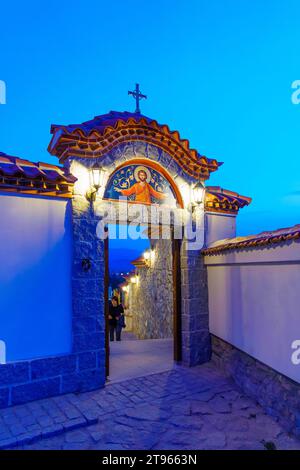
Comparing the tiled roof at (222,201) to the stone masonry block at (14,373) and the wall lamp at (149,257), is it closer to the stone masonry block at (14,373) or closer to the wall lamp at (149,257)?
the stone masonry block at (14,373)

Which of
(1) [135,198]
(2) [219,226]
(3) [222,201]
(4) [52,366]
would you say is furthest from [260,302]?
(4) [52,366]

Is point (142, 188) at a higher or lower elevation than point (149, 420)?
higher

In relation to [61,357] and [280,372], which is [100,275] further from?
[280,372]

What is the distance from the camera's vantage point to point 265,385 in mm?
5039

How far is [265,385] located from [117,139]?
16.4 feet

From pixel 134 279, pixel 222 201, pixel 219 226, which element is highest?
pixel 222 201

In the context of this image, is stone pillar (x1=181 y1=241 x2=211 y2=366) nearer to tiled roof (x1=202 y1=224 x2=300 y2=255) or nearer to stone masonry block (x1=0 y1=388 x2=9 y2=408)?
tiled roof (x1=202 y1=224 x2=300 y2=255)

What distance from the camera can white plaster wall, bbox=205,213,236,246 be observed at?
7.76 metres

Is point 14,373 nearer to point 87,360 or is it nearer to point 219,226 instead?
point 87,360

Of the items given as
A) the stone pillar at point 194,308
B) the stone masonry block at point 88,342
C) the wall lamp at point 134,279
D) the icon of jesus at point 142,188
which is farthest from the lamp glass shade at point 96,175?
the wall lamp at point 134,279

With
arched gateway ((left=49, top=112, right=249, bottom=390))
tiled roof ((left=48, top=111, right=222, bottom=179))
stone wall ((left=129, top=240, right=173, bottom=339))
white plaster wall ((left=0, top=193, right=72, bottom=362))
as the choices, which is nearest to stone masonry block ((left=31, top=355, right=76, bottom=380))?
white plaster wall ((left=0, top=193, right=72, bottom=362))

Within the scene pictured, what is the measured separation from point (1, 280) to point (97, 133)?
3079 millimetres

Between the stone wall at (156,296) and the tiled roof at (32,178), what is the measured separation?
594 centimetres

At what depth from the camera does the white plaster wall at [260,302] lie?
4.44 meters
